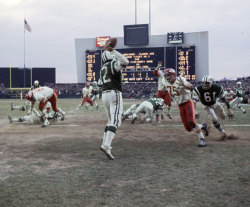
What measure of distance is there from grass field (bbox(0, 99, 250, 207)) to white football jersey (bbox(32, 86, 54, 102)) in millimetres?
3930

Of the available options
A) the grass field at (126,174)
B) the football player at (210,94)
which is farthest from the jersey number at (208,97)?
the grass field at (126,174)

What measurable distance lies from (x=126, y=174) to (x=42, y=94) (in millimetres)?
7934

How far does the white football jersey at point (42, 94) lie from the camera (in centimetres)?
1133

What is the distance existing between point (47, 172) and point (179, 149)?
3266 mm

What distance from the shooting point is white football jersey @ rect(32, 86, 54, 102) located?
1133cm

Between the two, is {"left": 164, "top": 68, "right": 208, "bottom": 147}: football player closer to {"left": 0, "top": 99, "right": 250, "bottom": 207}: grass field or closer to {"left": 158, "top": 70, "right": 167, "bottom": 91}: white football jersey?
{"left": 0, "top": 99, "right": 250, "bottom": 207}: grass field

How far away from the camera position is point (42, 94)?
37.8ft

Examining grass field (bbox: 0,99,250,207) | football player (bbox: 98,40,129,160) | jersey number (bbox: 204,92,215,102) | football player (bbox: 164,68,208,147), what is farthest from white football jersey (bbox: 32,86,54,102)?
jersey number (bbox: 204,92,215,102)

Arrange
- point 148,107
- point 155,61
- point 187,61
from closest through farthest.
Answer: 1. point 148,107
2. point 187,61
3. point 155,61

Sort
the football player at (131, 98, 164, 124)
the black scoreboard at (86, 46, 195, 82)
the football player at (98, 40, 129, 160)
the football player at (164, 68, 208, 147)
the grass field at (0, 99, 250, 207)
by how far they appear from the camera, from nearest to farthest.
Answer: the grass field at (0, 99, 250, 207) < the football player at (98, 40, 129, 160) < the football player at (164, 68, 208, 147) < the football player at (131, 98, 164, 124) < the black scoreboard at (86, 46, 195, 82)

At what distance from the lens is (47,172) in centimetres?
467

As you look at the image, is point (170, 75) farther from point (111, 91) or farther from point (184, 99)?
point (111, 91)

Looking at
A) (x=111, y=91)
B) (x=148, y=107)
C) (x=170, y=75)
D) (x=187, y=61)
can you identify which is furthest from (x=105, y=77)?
(x=187, y=61)

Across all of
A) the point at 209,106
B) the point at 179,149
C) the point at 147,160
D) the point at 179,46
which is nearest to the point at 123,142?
the point at 179,149
